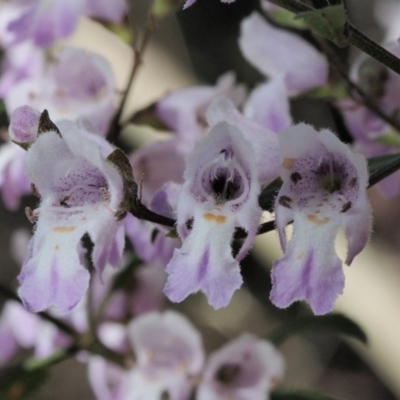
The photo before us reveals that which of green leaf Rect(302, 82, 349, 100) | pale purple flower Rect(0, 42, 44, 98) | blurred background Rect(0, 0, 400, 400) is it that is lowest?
blurred background Rect(0, 0, 400, 400)

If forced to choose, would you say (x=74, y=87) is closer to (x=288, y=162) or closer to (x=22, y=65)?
(x=22, y=65)

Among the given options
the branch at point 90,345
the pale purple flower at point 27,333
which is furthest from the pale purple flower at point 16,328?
the branch at point 90,345

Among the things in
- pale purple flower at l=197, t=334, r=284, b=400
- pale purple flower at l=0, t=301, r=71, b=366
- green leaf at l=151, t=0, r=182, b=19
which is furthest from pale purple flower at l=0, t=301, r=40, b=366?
green leaf at l=151, t=0, r=182, b=19

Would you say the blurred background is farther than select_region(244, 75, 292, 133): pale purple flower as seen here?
Yes

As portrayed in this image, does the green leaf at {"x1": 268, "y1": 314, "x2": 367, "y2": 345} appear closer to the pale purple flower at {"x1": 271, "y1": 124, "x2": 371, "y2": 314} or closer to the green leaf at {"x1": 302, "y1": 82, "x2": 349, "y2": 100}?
the green leaf at {"x1": 302, "y1": 82, "x2": 349, "y2": 100}

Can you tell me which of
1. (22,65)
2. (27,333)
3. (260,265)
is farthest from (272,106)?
(260,265)

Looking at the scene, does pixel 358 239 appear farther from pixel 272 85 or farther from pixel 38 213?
pixel 272 85

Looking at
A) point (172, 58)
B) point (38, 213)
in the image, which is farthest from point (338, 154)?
point (172, 58)

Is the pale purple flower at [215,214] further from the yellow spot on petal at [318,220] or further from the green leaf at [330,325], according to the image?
the green leaf at [330,325]
